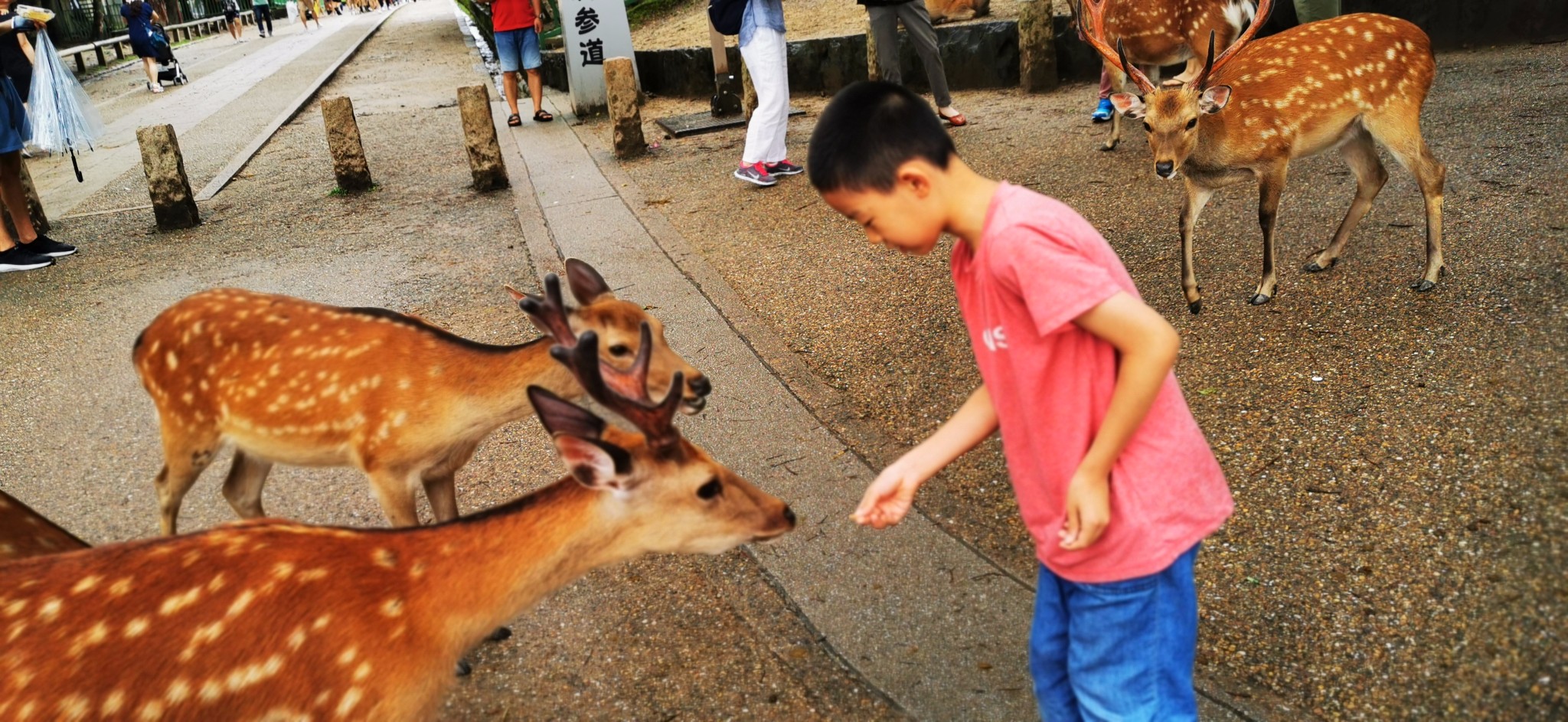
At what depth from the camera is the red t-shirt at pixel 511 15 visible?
424 inches

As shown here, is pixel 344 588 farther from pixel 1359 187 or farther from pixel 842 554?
pixel 1359 187

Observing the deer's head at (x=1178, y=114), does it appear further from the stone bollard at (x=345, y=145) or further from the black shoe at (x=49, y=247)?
the black shoe at (x=49, y=247)

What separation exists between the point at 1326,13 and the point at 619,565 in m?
7.42

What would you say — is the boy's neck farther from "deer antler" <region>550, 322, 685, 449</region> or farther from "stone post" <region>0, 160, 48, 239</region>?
"stone post" <region>0, 160, 48, 239</region>

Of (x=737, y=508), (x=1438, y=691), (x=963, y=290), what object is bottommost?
(x=1438, y=691)

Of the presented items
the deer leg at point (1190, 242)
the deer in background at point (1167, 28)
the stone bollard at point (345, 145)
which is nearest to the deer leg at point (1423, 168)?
the deer leg at point (1190, 242)

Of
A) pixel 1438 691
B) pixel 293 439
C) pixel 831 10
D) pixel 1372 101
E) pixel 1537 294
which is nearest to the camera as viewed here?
pixel 1438 691

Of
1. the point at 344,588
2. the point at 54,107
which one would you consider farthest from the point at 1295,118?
the point at 54,107

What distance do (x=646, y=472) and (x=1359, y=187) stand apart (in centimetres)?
443

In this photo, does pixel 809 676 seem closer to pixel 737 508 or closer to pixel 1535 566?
pixel 737 508

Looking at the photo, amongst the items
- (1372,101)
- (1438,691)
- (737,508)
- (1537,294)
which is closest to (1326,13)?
(1372,101)

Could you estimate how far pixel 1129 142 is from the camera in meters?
7.89

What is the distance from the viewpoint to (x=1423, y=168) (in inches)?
197

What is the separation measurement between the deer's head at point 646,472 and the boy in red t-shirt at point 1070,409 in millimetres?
664
